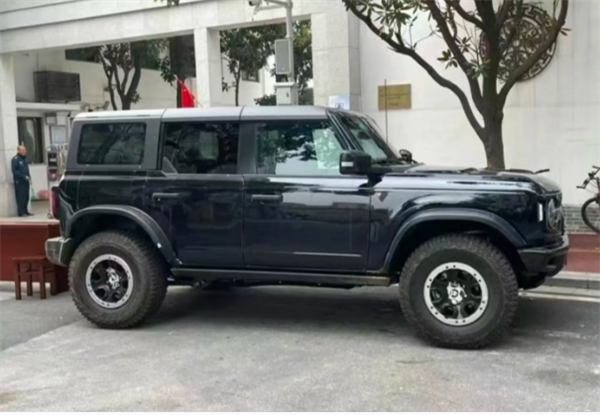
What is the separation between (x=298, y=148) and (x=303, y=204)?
0.56m

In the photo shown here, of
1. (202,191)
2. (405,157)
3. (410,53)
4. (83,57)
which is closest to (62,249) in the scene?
(202,191)

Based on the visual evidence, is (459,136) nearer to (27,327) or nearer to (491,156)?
(491,156)

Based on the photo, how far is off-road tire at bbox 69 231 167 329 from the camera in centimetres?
654

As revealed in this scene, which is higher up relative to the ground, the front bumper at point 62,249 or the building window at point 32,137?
the building window at point 32,137

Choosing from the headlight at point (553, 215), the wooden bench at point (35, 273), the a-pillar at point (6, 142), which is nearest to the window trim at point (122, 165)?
the wooden bench at point (35, 273)

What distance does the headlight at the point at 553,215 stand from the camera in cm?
568

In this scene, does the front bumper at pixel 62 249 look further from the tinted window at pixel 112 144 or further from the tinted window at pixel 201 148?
the tinted window at pixel 201 148

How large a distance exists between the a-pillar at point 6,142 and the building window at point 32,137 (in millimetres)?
3092

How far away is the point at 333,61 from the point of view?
12344 millimetres

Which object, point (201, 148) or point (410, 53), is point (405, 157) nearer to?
point (201, 148)

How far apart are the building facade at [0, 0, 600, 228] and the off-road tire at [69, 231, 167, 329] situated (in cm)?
653

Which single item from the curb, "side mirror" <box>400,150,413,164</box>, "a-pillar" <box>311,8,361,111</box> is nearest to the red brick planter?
"side mirror" <box>400,150,413,164</box>

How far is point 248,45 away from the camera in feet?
67.9

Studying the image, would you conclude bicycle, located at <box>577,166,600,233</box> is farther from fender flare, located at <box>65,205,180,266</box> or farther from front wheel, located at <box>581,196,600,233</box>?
fender flare, located at <box>65,205,180,266</box>
